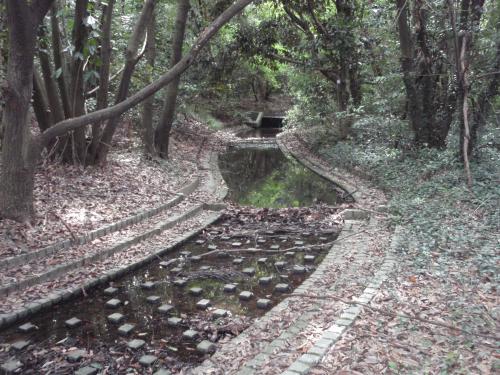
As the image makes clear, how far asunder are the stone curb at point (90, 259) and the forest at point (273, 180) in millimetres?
26

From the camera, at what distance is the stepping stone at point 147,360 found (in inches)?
158

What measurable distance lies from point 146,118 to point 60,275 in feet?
23.0

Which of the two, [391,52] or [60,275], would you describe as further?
[391,52]

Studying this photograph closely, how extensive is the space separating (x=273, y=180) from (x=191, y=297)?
8.39 meters

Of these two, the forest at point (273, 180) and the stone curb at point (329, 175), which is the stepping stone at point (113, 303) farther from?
the stone curb at point (329, 175)

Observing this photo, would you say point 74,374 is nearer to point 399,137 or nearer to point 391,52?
point 399,137

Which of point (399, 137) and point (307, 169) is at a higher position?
point (399, 137)

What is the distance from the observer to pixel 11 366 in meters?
3.92

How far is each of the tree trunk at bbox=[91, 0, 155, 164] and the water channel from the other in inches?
123

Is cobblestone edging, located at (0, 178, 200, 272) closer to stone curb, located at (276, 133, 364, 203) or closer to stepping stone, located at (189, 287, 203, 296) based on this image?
stepping stone, located at (189, 287, 203, 296)

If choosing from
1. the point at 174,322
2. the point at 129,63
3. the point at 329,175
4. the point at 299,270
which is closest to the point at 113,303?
the point at 174,322

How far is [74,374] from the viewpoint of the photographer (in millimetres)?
3809

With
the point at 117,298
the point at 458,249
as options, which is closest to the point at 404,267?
the point at 458,249

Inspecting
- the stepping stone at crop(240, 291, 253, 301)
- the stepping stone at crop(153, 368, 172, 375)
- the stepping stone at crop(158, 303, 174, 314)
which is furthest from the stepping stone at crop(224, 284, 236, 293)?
the stepping stone at crop(153, 368, 172, 375)
